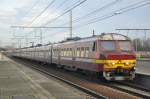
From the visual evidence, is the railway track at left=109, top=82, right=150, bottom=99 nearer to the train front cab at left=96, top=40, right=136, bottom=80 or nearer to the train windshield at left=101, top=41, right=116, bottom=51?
the train front cab at left=96, top=40, right=136, bottom=80

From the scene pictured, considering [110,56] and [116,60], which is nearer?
[110,56]

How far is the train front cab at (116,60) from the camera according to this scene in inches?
827

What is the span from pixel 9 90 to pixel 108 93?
4484 millimetres

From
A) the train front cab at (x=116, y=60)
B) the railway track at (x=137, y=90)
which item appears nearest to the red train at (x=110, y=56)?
Result: the train front cab at (x=116, y=60)

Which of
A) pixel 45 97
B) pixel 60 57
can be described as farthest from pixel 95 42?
pixel 60 57

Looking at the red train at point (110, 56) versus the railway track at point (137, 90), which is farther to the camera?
the red train at point (110, 56)

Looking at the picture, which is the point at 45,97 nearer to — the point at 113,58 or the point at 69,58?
the point at 113,58

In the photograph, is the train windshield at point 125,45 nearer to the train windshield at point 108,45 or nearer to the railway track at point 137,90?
the train windshield at point 108,45

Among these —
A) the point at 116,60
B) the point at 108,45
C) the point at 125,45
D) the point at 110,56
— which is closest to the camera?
the point at 110,56

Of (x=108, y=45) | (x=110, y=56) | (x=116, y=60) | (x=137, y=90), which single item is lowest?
(x=137, y=90)

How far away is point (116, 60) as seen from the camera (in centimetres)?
2117

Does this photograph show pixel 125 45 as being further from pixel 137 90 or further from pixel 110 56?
pixel 137 90

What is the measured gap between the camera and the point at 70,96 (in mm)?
15742

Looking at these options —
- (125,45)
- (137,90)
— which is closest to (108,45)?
(125,45)
